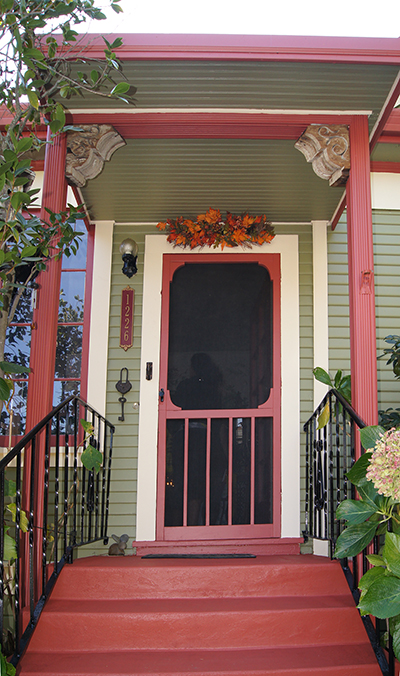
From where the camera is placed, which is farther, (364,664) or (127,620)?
(127,620)

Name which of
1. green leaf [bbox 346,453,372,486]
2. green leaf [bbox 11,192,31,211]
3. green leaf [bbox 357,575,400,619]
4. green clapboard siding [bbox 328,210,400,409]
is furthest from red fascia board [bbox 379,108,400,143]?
green leaf [bbox 357,575,400,619]

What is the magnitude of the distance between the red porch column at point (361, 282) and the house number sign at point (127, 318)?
6.11 ft

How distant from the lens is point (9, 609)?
2896 mm

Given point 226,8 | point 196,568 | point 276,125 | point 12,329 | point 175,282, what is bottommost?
point 196,568

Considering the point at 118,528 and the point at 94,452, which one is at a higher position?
the point at 94,452

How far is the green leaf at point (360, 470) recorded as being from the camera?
2.35 meters

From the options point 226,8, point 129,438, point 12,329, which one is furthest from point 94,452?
point 226,8

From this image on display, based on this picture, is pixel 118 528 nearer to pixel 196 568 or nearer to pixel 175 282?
pixel 196 568

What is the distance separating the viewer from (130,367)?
14.0 ft

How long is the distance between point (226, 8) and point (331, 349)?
106 inches

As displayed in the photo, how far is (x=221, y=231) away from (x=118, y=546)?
8.13 feet

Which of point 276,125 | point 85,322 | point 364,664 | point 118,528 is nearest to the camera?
point 364,664

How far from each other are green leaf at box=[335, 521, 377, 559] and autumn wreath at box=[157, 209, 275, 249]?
8.37ft

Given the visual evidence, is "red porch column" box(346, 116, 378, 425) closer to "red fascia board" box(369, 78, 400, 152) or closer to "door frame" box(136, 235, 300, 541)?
"red fascia board" box(369, 78, 400, 152)
